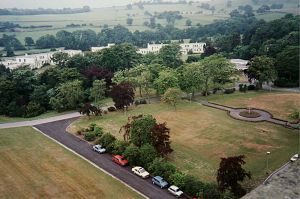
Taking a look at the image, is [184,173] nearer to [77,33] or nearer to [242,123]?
[242,123]

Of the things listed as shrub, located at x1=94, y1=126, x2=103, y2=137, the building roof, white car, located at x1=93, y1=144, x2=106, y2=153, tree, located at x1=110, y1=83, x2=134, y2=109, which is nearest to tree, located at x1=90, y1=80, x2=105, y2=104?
tree, located at x1=110, y1=83, x2=134, y2=109

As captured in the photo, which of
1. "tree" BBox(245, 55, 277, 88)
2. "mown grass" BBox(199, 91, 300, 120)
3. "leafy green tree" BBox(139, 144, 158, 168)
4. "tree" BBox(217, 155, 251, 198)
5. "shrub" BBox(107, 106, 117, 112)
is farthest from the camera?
"tree" BBox(245, 55, 277, 88)

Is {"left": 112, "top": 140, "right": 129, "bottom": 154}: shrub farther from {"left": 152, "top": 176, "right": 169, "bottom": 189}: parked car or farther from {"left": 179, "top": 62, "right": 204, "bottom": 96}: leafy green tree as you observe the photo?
{"left": 179, "top": 62, "right": 204, "bottom": 96}: leafy green tree

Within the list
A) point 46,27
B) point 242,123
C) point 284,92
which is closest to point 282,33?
point 284,92

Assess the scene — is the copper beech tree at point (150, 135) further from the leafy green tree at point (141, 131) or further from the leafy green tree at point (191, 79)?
the leafy green tree at point (191, 79)

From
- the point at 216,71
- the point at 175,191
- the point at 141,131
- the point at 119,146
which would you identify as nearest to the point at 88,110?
the point at 119,146
